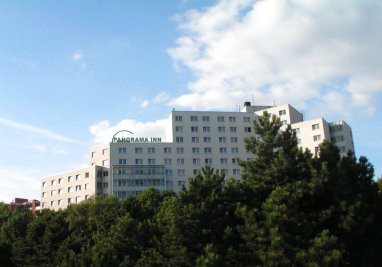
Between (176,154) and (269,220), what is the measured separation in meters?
76.2

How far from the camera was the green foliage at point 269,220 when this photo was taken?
124ft

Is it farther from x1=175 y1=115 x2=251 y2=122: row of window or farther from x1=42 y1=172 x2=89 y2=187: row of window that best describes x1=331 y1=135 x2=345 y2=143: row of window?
x1=42 y1=172 x2=89 y2=187: row of window

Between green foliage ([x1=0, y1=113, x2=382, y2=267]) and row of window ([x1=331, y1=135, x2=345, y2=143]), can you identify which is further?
row of window ([x1=331, y1=135, x2=345, y2=143])

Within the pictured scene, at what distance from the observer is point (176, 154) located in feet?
372

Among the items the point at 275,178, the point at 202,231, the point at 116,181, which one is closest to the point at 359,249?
the point at 275,178

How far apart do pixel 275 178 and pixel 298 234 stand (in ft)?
20.2

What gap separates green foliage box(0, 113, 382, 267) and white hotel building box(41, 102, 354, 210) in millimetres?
59041

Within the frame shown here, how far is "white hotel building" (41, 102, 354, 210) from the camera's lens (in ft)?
357

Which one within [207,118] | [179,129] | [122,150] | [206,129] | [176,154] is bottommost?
[176,154]

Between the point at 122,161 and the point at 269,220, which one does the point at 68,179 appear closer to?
the point at 122,161

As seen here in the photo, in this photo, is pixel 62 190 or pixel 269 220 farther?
pixel 62 190

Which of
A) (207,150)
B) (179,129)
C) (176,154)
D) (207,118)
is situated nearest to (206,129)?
(207,118)

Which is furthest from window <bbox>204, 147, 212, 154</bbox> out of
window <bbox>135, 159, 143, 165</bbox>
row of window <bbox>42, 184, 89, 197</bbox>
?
row of window <bbox>42, 184, 89, 197</bbox>

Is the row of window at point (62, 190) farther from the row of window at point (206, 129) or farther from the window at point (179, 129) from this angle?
the row of window at point (206, 129)
